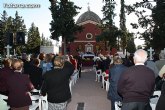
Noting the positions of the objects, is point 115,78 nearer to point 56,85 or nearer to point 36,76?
point 56,85

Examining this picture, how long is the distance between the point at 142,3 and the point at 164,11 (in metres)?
6.96

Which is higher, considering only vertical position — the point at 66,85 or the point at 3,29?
the point at 3,29

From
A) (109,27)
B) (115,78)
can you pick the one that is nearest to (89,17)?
(109,27)

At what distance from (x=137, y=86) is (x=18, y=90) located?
221 cm

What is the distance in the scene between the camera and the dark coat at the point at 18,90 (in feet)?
23.7

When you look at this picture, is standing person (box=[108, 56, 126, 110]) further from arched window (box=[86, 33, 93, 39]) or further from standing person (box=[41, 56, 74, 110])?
arched window (box=[86, 33, 93, 39])

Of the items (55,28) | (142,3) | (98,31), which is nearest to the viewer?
(142,3)

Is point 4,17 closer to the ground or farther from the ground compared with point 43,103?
farther from the ground

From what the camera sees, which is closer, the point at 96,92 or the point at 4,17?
the point at 96,92

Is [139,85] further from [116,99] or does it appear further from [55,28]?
[55,28]

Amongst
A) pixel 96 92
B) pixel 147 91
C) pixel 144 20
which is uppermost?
pixel 144 20

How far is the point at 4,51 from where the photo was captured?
75500 mm

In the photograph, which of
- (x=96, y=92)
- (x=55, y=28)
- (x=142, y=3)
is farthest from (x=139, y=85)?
(x=55, y=28)

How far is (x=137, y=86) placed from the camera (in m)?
6.47
